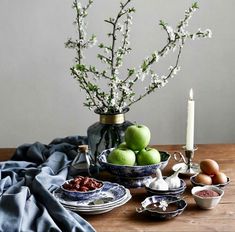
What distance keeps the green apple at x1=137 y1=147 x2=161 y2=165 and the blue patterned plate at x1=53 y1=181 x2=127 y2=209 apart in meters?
0.12

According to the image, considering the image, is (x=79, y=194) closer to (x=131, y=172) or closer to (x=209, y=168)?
(x=131, y=172)

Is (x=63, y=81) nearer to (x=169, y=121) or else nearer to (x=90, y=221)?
(x=169, y=121)

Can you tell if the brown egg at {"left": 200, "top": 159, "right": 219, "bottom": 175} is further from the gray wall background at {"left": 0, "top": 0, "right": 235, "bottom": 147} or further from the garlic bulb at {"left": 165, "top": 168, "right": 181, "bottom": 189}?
the gray wall background at {"left": 0, "top": 0, "right": 235, "bottom": 147}

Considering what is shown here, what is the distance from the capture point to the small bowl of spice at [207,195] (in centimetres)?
145

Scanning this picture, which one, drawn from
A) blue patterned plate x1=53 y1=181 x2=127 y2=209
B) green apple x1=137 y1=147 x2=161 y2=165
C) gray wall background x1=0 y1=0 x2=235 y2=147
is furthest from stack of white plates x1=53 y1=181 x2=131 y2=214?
gray wall background x1=0 y1=0 x2=235 y2=147

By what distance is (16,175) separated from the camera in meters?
1.68

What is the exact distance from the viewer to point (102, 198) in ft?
4.95

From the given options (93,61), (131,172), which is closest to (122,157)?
(131,172)

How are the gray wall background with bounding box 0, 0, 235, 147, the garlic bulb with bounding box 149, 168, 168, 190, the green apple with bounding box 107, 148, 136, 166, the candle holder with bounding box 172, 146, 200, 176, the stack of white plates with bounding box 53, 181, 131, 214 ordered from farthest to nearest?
the gray wall background with bounding box 0, 0, 235, 147, the candle holder with bounding box 172, 146, 200, 176, the green apple with bounding box 107, 148, 136, 166, the garlic bulb with bounding box 149, 168, 168, 190, the stack of white plates with bounding box 53, 181, 131, 214

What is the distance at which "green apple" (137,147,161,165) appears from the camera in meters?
1.65

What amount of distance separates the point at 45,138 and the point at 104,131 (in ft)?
3.84

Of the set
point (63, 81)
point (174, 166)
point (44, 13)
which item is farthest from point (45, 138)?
point (174, 166)

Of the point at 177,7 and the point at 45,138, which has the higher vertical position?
the point at 177,7

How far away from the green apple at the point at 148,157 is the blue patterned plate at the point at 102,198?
4.7 inches
